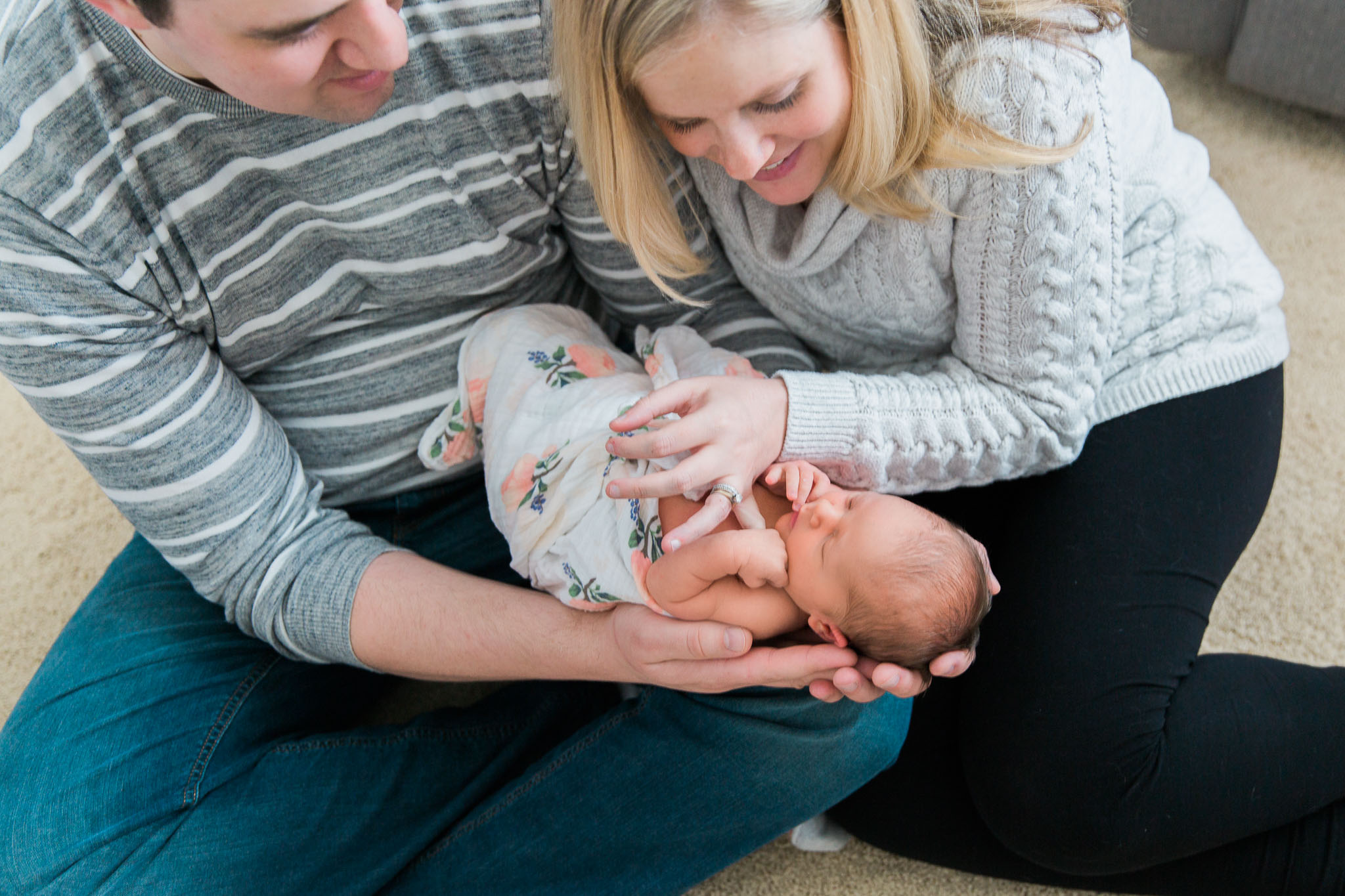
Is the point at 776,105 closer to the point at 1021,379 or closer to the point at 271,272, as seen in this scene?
the point at 1021,379

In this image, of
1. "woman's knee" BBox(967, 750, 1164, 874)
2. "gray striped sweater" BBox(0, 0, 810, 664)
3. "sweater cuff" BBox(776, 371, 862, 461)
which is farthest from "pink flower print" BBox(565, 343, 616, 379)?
"woman's knee" BBox(967, 750, 1164, 874)

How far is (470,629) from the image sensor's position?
42.1 inches

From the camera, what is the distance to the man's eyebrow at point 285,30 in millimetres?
739

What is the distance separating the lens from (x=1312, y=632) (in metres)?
1.30

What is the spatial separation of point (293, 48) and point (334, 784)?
75 cm

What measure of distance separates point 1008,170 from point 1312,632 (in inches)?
32.1

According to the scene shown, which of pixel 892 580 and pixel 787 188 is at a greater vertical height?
pixel 787 188

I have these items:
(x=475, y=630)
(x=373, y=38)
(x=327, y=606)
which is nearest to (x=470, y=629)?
(x=475, y=630)

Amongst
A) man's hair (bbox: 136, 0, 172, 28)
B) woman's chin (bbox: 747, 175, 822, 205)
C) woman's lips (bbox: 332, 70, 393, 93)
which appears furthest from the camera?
woman's chin (bbox: 747, 175, 822, 205)

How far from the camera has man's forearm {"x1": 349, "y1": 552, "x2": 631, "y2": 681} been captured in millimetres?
1060

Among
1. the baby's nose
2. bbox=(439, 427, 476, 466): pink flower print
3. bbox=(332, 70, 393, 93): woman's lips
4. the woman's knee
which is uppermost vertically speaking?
bbox=(332, 70, 393, 93): woman's lips

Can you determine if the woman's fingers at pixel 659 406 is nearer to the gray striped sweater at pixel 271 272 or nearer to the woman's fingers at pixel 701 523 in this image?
the woman's fingers at pixel 701 523

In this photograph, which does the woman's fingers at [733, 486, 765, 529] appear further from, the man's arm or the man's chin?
the man's chin

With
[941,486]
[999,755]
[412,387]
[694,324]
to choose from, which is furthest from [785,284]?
[999,755]
